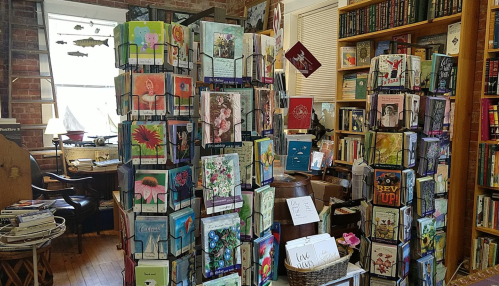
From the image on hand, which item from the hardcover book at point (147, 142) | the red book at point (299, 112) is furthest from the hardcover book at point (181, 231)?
the red book at point (299, 112)

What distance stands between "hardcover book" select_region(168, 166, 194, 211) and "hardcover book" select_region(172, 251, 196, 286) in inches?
10.2

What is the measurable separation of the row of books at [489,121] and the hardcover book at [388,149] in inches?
36.5

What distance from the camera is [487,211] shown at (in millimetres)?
2787

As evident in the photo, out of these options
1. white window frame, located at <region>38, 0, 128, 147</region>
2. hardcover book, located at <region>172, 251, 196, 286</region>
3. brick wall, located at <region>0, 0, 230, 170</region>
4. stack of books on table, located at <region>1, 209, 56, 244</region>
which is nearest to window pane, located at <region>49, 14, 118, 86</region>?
white window frame, located at <region>38, 0, 128, 147</region>

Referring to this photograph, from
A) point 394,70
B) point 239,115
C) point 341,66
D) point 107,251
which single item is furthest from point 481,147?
point 107,251

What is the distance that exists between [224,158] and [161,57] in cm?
56

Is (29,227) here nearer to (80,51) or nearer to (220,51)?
(220,51)

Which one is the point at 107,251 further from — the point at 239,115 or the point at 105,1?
the point at 105,1

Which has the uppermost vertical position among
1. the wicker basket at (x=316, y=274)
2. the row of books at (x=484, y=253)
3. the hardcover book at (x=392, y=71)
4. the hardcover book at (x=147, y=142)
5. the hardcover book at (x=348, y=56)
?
the hardcover book at (x=348, y=56)

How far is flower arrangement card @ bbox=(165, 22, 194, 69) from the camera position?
1.76 m

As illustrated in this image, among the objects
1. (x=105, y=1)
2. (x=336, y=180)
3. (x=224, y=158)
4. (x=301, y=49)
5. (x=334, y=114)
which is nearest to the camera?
(x=224, y=158)

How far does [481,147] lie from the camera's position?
2.77 meters

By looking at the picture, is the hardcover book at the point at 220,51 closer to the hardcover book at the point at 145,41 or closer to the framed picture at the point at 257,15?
the hardcover book at the point at 145,41

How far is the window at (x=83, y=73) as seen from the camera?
519cm
